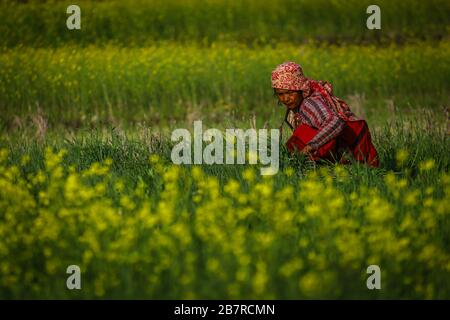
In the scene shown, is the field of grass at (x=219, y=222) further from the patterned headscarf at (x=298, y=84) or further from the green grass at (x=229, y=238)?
the patterned headscarf at (x=298, y=84)

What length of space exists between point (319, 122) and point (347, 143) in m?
0.36

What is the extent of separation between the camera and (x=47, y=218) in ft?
17.4

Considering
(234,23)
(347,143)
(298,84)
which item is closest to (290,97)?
(298,84)

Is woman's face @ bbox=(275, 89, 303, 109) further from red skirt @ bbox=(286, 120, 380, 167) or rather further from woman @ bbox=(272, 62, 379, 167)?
red skirt @ bbox=(286, 120, 380, 167)

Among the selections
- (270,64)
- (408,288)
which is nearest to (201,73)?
(270,64)

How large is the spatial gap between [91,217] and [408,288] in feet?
6.35

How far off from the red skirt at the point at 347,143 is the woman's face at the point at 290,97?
21cm

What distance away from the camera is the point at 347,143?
6.68 metres

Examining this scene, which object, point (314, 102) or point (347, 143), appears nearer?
point (314, 102)

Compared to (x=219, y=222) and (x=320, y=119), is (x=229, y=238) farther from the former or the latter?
(x=320, y=119)

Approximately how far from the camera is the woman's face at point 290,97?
657 cm

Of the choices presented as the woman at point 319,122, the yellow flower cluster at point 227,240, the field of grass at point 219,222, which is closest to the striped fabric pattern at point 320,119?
the woman at point 319,122

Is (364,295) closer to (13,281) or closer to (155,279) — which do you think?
(155,279)
